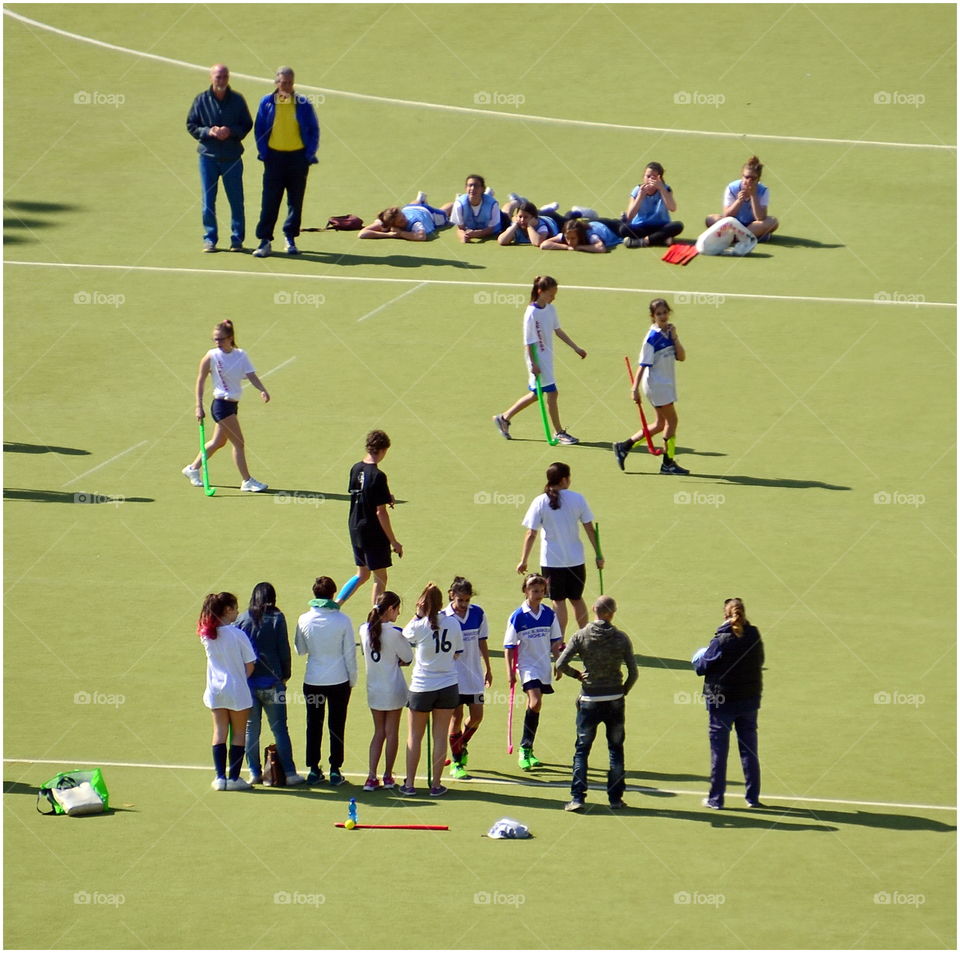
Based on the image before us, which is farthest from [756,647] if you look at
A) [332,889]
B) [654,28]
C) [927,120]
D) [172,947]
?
[654,28]

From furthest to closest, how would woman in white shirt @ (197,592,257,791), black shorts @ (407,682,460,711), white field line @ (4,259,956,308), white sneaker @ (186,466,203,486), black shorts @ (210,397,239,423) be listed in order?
1. white field line @ (4,259,956,308)
2. white sneaker @ (186,466,203,486)
3. black shorts @ (210,397,239,423)
4. black shorts @ (407,682,460,711)
5. woman in white shirt @ (197,592,257,791)

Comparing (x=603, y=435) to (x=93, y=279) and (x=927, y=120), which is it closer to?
(x=93, y=279)

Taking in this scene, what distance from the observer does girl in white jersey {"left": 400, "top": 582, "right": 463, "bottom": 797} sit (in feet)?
47.4

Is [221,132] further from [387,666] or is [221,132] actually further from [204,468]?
[387,666]

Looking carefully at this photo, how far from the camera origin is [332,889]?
13.1 m

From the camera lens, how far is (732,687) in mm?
14062

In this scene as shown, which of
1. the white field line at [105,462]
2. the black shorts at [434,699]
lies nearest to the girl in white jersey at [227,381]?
the white field line at [105,462]

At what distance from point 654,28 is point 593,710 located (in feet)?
77.5

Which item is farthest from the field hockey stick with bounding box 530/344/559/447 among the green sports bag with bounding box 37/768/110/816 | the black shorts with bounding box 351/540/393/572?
the green sports bag with bounding box 37/768/110/816

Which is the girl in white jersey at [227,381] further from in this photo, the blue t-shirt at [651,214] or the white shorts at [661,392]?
the blue t-shirt at [651,214]

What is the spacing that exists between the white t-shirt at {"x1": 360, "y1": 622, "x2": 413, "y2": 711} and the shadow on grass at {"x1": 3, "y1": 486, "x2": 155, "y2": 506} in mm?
6130

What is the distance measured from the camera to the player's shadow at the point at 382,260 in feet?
86.0

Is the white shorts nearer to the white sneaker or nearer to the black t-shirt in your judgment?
the black t-shirt

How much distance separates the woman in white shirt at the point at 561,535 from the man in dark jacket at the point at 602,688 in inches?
88.7
